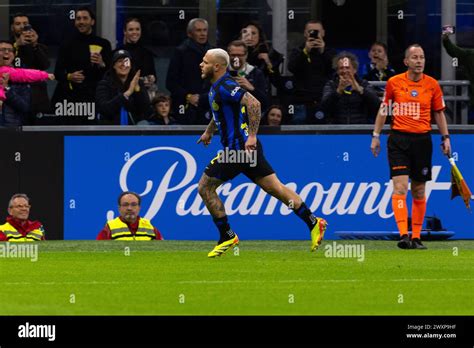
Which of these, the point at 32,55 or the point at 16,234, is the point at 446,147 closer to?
the point at 16,234

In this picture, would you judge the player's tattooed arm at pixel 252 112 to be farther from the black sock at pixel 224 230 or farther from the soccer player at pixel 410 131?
the soccer player at pixel 410 131

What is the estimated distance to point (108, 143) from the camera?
2103 cm

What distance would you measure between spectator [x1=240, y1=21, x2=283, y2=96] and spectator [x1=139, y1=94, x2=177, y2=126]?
3.94ft

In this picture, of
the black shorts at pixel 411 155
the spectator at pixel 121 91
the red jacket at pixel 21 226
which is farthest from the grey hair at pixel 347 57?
the red jacket at pixel 21 226

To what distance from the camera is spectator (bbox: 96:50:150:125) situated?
821 inches

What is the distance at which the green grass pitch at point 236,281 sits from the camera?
1298 cm

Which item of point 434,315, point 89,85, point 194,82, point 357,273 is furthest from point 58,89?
point 434,315

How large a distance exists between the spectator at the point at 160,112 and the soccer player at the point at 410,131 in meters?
3.60

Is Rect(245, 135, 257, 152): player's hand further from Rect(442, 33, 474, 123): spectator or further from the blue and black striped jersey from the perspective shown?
Rect(442, 33, 474, 123): spectator

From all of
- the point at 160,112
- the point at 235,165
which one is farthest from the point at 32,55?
the point at 235,165

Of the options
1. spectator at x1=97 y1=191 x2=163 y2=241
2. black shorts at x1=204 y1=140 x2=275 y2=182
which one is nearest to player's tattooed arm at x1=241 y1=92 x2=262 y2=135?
black shorts at x1=204 y1=140 x2=275 y2=182
